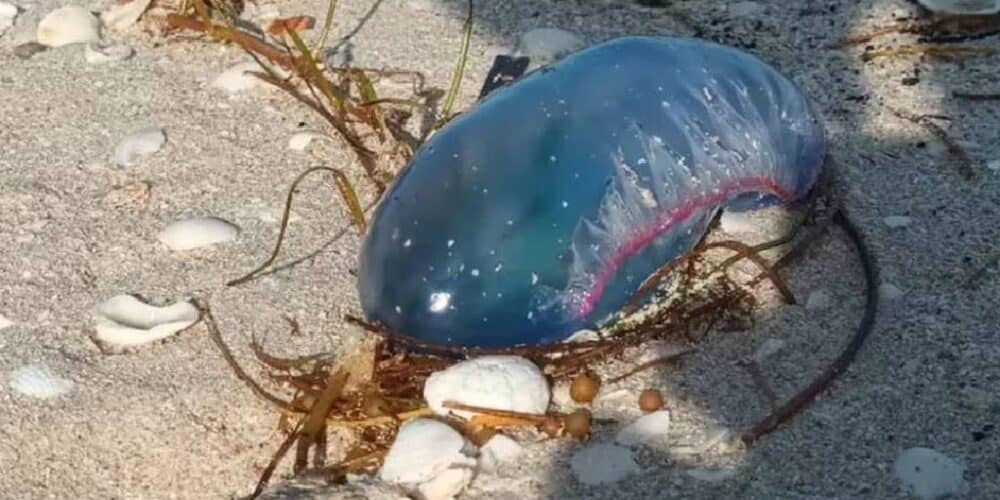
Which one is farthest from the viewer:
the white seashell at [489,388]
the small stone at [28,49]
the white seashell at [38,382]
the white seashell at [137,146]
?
the small stone at [28,49]

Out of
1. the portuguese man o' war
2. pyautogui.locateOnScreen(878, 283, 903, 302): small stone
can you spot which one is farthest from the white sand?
the portuguese man o' war

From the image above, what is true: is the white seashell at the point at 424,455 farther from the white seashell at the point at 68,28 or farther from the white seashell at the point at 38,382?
the white seashell at the point at 68,28

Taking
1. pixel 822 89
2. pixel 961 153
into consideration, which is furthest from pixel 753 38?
pixel 961 153

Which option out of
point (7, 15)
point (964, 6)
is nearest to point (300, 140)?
point (7, 15)

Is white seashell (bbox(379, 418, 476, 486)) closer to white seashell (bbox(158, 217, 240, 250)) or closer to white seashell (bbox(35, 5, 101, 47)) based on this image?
white seashell (bbox(158, 217, 240, 250))

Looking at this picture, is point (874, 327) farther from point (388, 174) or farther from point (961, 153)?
point (388, 174)

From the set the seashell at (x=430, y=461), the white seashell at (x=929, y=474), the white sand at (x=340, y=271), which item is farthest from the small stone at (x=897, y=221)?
the seashell at (x=430, y=461)

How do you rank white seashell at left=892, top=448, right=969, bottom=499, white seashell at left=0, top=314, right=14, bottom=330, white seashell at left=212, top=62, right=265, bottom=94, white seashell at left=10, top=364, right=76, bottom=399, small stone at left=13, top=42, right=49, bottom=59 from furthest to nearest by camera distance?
small stone at left=13, top=42, right=49, bottom=59 < white seashell at left=212, top=62, right=265, bottom=94 < white seashell at left=0, top=314, right=14, bottom=330 < white seashell at left=10, top=364, right=76, bottom=399 < white seashell at left=892, top=448, right=969, bottom=499
